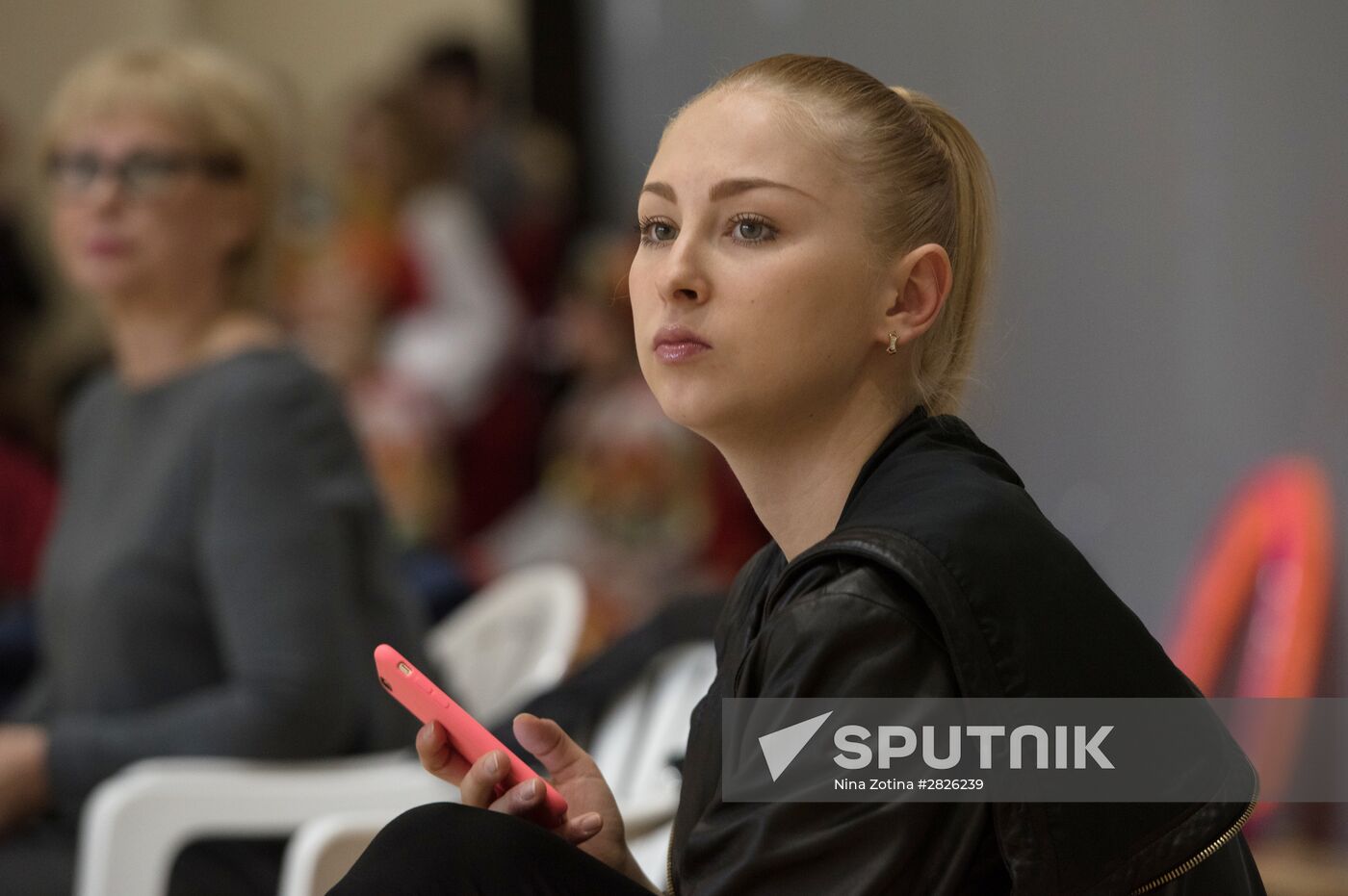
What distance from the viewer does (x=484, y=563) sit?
4.59m

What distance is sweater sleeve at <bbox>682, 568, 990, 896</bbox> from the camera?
866 millimetres

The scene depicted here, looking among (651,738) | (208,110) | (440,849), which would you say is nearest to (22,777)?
(651,738)

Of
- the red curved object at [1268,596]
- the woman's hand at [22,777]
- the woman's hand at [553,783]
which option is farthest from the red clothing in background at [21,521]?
the woman's hand at [553,783]

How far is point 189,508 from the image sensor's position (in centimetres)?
193

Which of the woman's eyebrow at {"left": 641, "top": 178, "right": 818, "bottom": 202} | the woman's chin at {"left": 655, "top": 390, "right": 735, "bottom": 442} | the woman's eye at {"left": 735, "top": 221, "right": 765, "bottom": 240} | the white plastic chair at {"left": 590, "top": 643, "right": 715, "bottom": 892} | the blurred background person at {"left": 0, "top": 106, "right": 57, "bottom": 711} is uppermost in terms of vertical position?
the woman's eyebrow at {"left": 641, "top": 178, "right": 818, "bottom": 202}

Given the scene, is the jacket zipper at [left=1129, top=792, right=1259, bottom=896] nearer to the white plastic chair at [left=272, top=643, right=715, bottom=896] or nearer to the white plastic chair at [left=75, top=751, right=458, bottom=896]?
the white plastic chair at [left=272, top=643, right=715, bottom=896]

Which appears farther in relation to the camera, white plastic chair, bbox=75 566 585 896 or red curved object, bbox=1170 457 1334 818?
red curved object, bbox=1170 457 1334 818

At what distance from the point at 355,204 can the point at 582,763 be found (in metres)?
4.03

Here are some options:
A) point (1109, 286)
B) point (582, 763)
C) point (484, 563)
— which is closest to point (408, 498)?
point (484, 563)

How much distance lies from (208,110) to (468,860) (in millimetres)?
1437

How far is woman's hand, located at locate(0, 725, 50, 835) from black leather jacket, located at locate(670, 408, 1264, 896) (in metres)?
1.20

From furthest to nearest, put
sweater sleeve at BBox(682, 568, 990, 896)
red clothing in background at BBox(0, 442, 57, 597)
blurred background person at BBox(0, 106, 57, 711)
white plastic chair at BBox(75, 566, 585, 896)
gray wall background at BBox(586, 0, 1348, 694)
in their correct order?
red clothing in background at BBox(0, 442, 57, 597) → blurred background person at BBox(0, 106, 57, 711) → gray wall background at BBox(586, 0, 1348, 694) → white plastic chair at BBox(75, 566, 585, 896) → sweater sleeve at BBox(682, 568, 990, 896)

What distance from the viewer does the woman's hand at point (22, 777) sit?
1.88 m

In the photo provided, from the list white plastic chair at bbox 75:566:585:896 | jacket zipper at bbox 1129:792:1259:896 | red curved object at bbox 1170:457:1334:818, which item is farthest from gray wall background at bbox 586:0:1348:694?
jacket zipper at bbox 1129:792:1259:896
